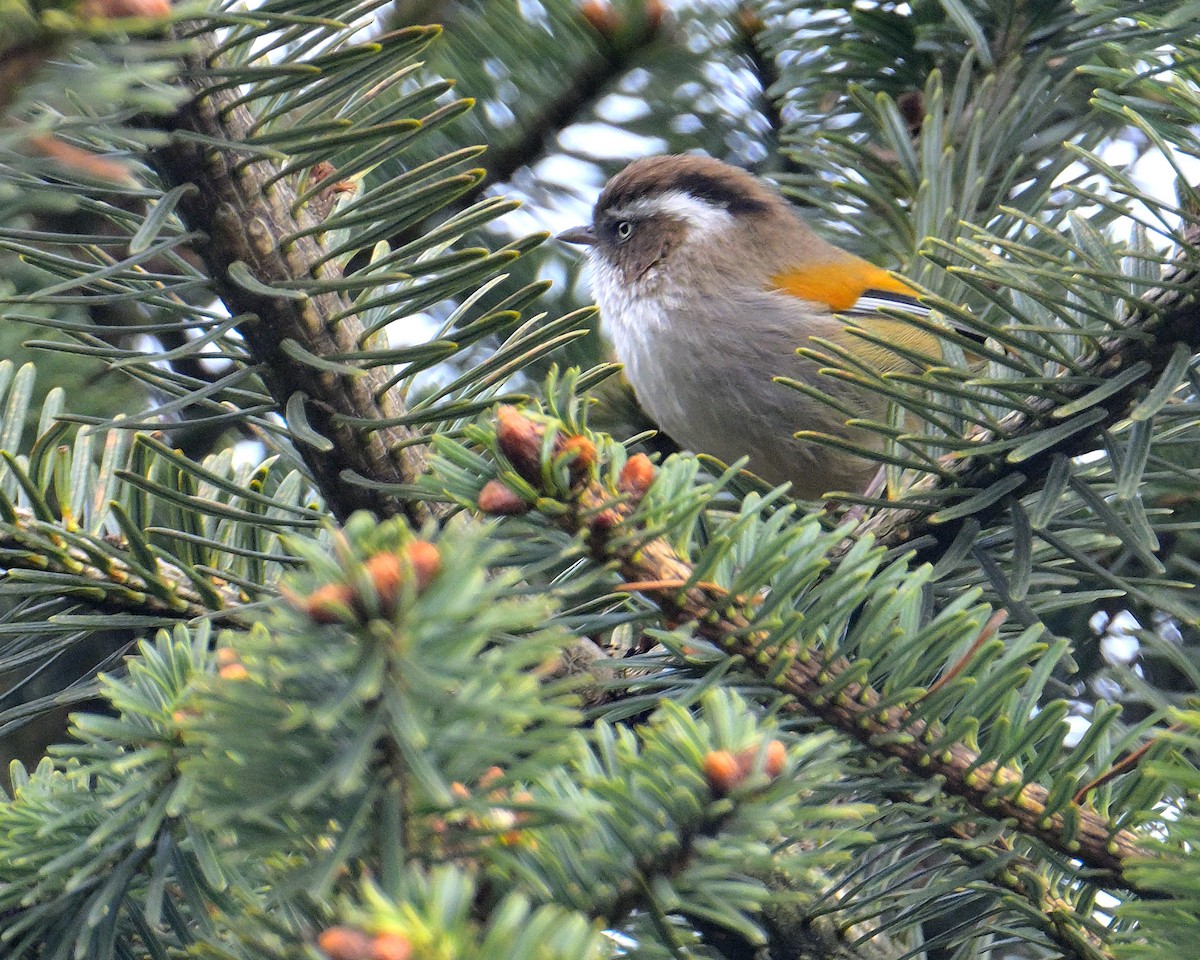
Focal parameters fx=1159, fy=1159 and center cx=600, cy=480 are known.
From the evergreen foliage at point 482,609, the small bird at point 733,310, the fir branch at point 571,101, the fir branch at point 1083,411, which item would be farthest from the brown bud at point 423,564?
the fir branch at point 571,101

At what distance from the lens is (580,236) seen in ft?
12.9

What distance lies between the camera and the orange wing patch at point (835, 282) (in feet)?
12.2

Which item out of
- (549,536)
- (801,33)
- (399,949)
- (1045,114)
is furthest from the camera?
(801,33)

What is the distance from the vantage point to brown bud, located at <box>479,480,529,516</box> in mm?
1139

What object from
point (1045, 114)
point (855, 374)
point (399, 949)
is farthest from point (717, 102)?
point (399, 949)

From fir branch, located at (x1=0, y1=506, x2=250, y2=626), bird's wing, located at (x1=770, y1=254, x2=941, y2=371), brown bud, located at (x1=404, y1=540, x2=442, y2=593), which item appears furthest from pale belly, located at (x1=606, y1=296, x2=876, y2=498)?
brown bud, located at (x1=404, y1=540, x2=442, y2=593)

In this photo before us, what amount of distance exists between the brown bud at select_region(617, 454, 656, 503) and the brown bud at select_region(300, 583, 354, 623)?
46 centimetres

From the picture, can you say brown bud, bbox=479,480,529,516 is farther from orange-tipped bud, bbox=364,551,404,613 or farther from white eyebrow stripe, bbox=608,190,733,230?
white eyebrow stripe, bbox=608,190,733,230

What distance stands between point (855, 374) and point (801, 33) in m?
1.67

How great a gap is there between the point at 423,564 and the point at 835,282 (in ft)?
10.3

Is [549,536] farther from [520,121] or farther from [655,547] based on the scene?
[520,121]

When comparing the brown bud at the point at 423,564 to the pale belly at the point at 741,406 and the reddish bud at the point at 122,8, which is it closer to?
the reddish bud at the point at 122,8

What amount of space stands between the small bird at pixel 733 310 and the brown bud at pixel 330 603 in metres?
2.35

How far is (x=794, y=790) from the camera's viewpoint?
0.88 m
